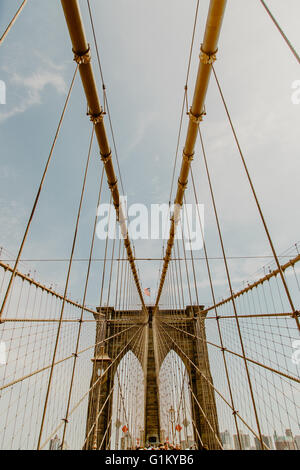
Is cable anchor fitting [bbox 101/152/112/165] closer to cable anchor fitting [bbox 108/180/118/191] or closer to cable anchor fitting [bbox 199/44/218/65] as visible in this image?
cable anchor fitting [bbox 108/180/118/191]

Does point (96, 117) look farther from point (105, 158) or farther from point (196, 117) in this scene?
point (196, 117)

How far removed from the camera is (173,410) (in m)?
8.94

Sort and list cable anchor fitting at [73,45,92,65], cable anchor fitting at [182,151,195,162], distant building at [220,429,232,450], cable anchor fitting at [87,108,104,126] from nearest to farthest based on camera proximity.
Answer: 1. cable anchor fitting at [73,45,92,65]
2. cable anchor fitting at [87,108,104,126]
3. cable anchor fitting at [182,151,195,162]
4. distant building at [220,429,232,450]

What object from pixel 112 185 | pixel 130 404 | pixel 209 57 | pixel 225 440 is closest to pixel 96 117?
pixel 209 57

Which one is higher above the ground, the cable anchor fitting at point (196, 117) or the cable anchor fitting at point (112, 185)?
the cable anchor fitting at point (112, 185)

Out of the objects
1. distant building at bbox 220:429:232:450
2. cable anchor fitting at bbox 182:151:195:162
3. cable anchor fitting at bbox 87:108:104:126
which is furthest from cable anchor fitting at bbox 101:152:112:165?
distant building at bbox 220:429:232:450

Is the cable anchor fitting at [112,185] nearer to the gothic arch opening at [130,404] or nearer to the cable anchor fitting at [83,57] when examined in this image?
the cable anchor fitting at [83,57]

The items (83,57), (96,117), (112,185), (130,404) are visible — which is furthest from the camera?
(130,404)

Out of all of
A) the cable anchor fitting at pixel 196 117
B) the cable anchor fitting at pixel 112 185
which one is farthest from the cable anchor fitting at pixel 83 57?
the cable anchor fitting at pixel 112 185

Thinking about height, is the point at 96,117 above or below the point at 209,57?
above

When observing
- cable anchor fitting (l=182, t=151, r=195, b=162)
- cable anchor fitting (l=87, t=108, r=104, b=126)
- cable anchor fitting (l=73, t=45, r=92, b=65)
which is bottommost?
cable anchor fitting (l=73, t=45, r=92, b=65)

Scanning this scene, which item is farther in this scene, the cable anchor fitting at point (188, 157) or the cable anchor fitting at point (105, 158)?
the cable anchor fitting at point (188, 157)
